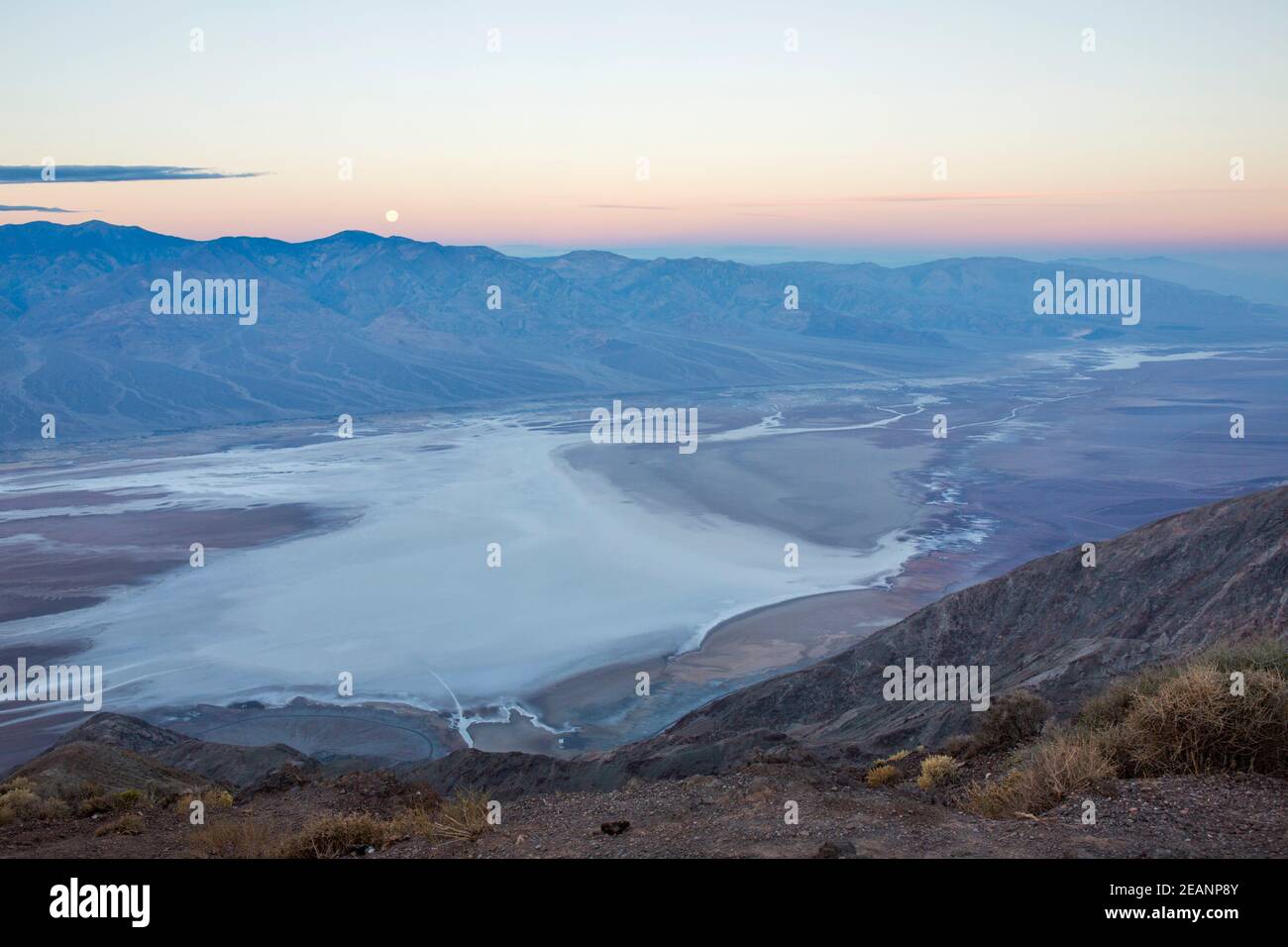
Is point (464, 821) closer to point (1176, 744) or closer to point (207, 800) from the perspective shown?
point (207, 800)

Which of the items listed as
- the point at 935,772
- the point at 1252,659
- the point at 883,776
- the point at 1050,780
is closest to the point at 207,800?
the point at 883,776

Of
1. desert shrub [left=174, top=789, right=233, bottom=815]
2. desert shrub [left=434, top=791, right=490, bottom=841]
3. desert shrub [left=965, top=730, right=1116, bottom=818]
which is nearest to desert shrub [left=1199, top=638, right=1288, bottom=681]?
desert shrub [left=965, top=730, right=1116, bottom=818]

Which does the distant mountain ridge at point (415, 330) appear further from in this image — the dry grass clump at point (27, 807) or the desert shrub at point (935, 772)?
the desert shrub at point (935, 772)

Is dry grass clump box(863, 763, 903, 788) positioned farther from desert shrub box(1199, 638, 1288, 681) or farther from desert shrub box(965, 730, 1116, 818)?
desert shrub box(1199, 638, 1288, 681)

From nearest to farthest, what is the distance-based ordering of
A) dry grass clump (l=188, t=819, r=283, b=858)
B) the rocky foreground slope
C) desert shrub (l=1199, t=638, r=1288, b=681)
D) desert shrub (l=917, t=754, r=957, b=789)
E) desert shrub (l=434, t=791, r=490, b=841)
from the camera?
the rocky foreground slope → desert shrub (l=434, t=791, r=490, b=841) → dry grass clump (l=188, t=819, r=283, b=858) → desert shrub (l=1199, t=638, r=1288, b=681) → desert shrub (l=917, t=754, r=957, b=789)

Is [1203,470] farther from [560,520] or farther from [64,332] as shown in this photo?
[64,332]

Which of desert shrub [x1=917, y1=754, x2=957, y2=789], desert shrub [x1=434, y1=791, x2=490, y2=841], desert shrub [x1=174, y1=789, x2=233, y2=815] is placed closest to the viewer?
desert shrub [x1=434, y1=791, x2=490, y2=841]

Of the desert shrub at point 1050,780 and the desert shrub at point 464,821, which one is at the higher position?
the desert shrub at point 1050,780

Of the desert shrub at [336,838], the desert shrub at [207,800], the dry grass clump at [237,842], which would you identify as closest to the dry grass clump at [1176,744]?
the desert shrub at [336,838]
